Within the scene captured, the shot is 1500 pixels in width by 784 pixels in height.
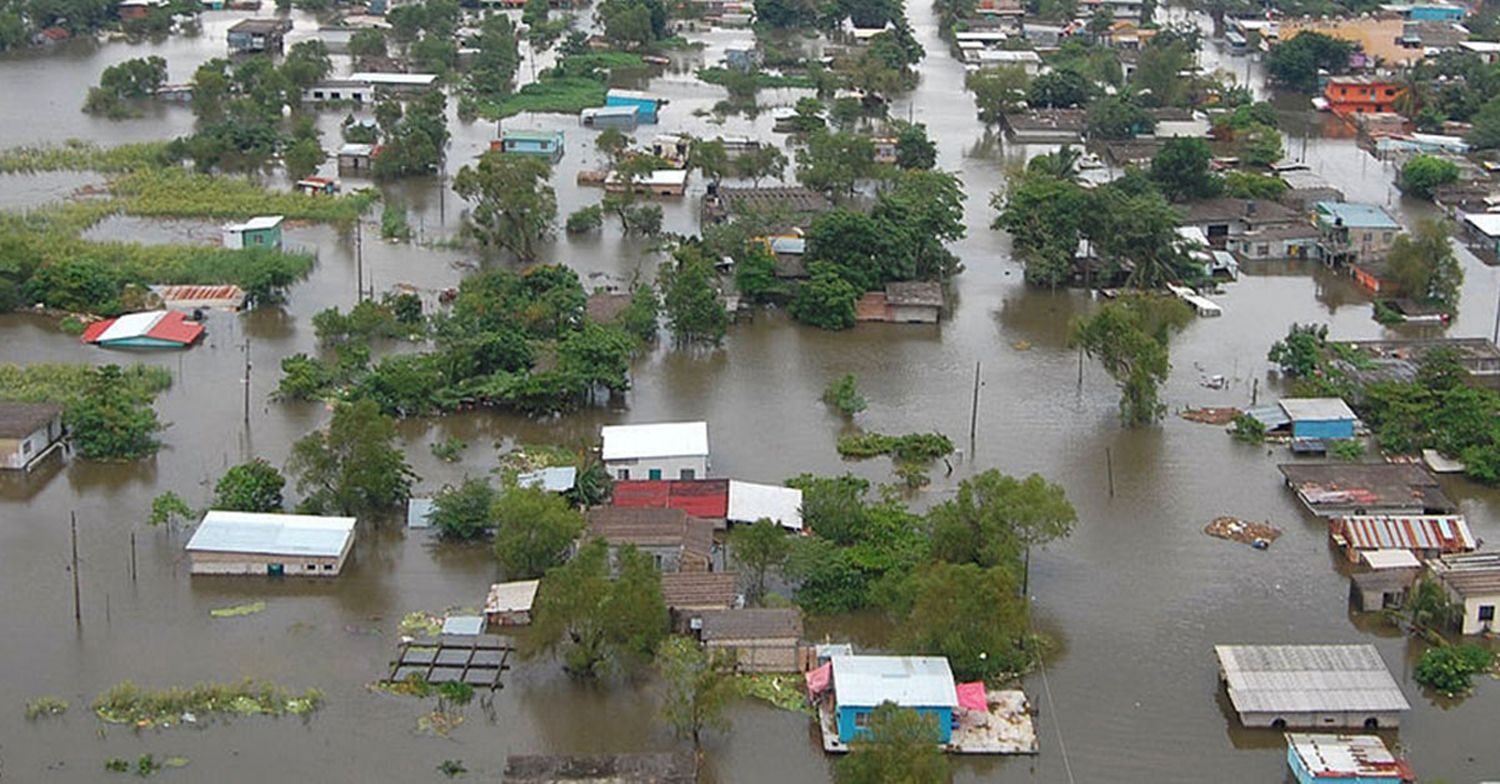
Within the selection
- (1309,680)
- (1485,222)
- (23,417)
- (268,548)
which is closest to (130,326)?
(23,417)

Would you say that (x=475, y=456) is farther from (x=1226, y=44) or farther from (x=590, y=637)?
(x=1226, y=44)

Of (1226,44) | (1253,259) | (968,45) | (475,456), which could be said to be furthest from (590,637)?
(1226,44)

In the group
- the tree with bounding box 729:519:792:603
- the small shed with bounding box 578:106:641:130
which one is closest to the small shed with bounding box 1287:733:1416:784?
the tree with bounding box 729:519:792:603

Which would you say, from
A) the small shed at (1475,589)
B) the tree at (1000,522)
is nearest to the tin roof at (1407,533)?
the small shed at (1475,589)

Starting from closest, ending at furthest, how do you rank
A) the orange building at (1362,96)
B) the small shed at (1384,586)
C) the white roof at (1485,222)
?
the small shed at (1384,586)
the white roof at (1485,222)
the orange building at (1362,96)

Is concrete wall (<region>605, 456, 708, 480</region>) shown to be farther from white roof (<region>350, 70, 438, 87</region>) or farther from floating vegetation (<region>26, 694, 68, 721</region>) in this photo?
white roof (<region>350, 70, 438, 87</region>)

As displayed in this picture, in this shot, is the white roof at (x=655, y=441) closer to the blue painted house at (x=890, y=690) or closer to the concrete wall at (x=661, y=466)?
the concrete wall at (x=661, y=466)
